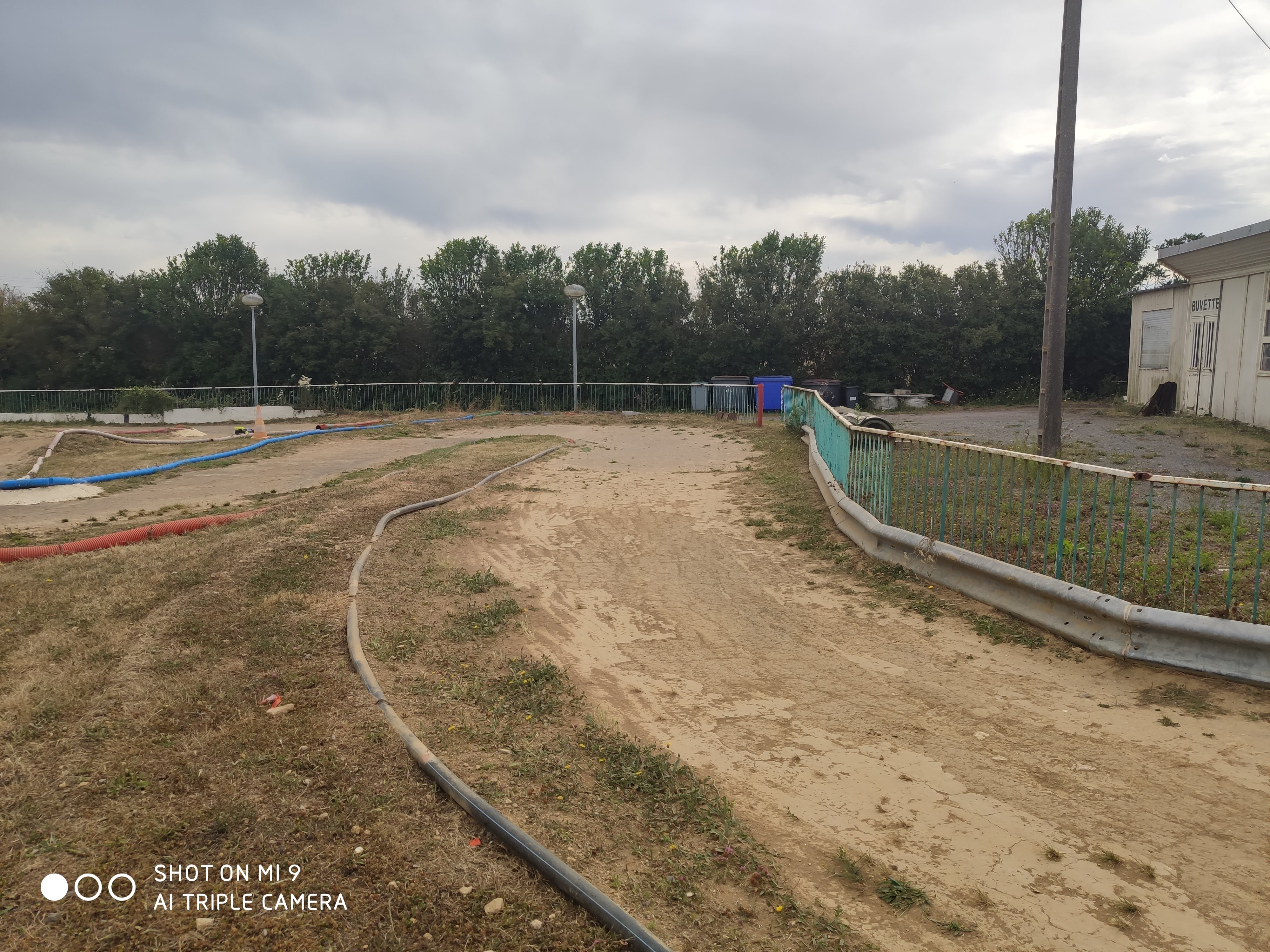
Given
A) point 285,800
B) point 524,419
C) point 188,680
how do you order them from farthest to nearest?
point 524,419 → point 188,680 → point 285,800

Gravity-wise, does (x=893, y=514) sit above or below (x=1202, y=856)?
above

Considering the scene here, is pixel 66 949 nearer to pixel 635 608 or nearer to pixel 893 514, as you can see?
pixel 635 608

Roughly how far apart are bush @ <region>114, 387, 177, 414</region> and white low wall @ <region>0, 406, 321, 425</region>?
0.58ft

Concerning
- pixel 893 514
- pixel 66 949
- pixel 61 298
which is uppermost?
pixel 61 298

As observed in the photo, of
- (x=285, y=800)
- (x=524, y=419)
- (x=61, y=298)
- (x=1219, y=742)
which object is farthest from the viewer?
(x=61, y=298)

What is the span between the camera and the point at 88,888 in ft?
9.22

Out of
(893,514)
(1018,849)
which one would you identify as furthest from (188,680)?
(893,514)

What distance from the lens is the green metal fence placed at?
5.06m

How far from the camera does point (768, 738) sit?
13.5 ft

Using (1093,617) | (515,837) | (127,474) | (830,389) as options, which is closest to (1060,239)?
(1093,617)

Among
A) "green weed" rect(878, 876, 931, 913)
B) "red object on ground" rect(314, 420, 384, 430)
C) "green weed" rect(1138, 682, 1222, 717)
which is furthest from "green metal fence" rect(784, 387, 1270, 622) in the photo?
Answer: "red object on ground" rect(314, 420, 384, 430)

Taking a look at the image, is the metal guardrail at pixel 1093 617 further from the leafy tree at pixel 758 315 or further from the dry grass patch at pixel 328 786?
the leafy tree at pixel 758 315

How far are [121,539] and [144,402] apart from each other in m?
18.9

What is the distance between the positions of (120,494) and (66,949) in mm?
10554
